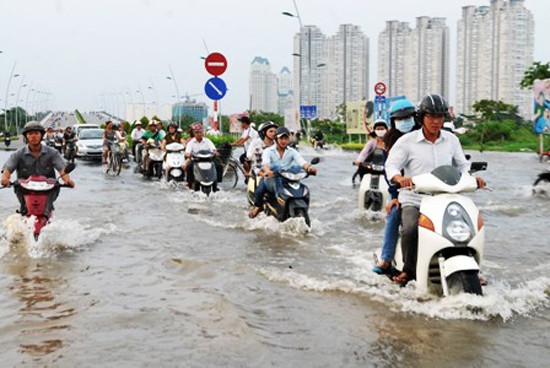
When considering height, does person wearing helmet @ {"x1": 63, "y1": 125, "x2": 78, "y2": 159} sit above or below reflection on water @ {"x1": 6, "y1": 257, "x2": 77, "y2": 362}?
above

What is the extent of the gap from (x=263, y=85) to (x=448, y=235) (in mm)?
85283

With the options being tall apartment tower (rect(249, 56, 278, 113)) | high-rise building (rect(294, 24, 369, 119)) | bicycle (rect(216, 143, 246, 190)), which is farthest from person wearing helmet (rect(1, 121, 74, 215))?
tall apartment tower (rect(249, 56, 278, 113))

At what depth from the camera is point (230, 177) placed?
57.8ft

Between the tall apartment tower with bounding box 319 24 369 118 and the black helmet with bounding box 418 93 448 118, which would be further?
the tall apartment tower with bounding box 319 24 369 118

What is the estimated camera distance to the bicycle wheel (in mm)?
16719

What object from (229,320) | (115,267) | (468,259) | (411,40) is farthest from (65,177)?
(411,40)

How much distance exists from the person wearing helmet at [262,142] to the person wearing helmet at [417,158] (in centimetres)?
516

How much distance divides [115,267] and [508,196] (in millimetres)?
9634

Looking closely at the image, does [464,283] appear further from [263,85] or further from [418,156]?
[263,85]

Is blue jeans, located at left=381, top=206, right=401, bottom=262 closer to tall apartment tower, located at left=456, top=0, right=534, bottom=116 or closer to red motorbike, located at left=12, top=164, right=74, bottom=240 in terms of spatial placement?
red motorbike, located at left=12, top=164, right=74, bottom=240

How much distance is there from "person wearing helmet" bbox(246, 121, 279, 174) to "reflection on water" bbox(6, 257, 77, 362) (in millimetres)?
4406

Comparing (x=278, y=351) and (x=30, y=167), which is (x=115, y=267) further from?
(x=278, y=351)

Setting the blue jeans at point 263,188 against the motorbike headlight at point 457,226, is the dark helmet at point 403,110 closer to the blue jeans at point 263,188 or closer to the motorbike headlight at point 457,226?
the motorbike headlight at point 457,226

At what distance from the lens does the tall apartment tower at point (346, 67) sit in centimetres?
6231
